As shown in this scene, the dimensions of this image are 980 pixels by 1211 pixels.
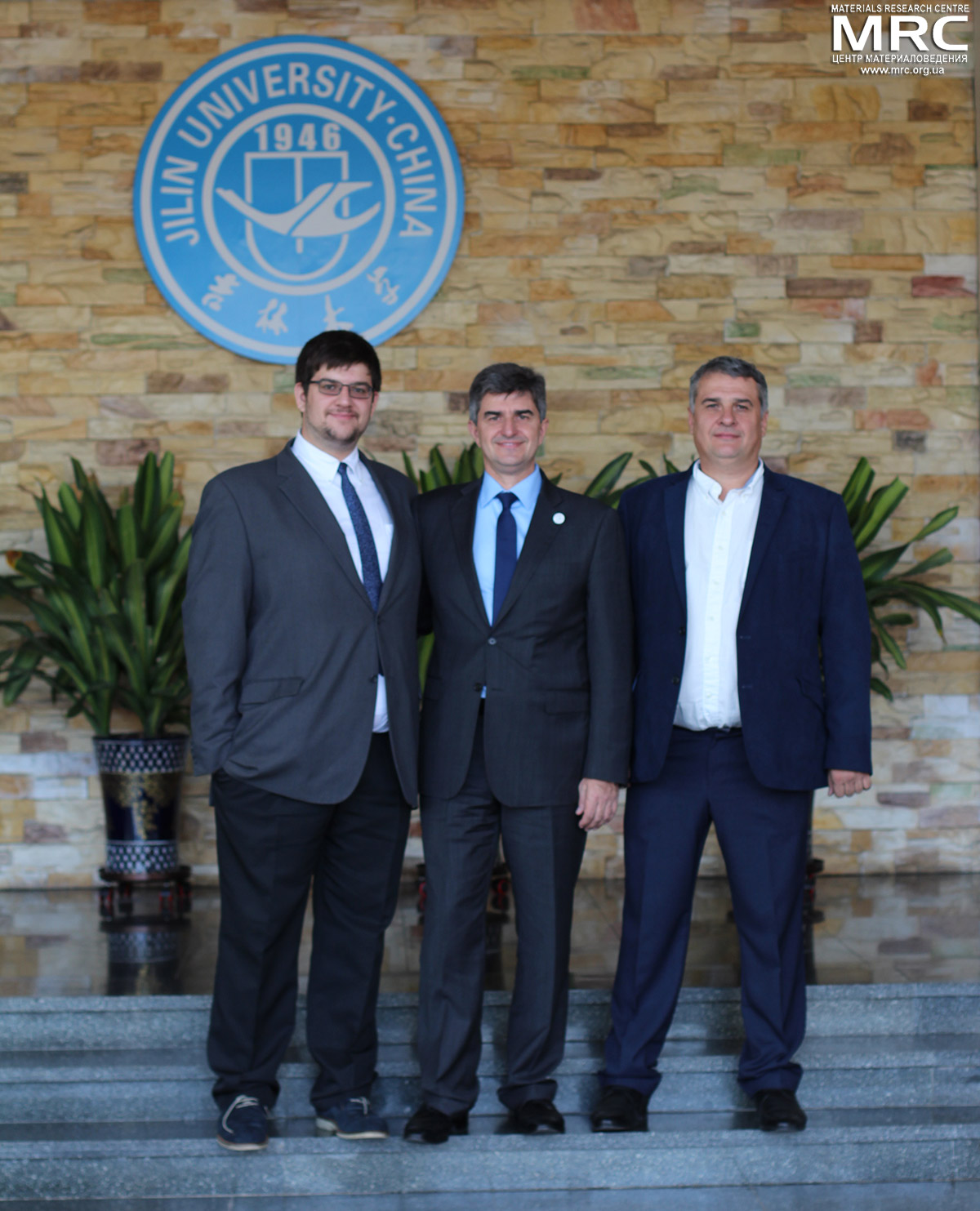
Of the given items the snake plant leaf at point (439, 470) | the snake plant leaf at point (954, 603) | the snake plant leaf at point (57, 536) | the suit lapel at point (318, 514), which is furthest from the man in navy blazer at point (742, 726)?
the snake plant leaf at point (57, 536)

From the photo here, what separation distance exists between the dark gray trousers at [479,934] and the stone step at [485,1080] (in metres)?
0.20

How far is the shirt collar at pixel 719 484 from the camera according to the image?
103 inches

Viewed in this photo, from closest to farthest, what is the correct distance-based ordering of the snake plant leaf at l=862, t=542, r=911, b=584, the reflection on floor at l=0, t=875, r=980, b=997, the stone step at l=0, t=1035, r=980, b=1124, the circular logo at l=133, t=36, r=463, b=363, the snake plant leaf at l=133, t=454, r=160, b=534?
1. the stone step at l=0, t=1035, r=980, b=1124
2. the reflection on floor at l=0, t=875, r=980, b=997
3. the snake plant leaf at l=862, t=542, r=911, b=584
4. the snake plant leaf at l=133, t=454, r=160, b=534
5. the circular logo at l=133, t=36, r=463, b=363

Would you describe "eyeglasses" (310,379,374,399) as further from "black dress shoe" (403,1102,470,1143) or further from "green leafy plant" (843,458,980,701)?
"green leafy plant" (843,458,980,701)

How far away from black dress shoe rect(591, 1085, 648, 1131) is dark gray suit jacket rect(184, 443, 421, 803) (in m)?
0.76

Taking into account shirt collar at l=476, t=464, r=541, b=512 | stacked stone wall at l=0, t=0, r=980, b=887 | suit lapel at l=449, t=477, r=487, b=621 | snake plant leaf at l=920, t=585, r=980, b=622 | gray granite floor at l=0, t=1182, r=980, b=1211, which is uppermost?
stacked stone wall at l=0, t=0, r=980, b=887

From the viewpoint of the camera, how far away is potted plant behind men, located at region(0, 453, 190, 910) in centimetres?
391

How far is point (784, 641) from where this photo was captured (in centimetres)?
254

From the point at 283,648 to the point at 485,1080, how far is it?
1056mm

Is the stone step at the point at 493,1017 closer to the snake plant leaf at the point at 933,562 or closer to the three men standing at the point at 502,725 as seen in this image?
the three men standing at the point at 502,725

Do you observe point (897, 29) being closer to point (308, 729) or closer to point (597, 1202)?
point (308, 729)

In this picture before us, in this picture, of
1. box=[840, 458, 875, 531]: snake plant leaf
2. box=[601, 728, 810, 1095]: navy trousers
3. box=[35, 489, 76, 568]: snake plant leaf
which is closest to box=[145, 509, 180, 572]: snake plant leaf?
box=[35, 489, 76, 568]: snake plant leaf

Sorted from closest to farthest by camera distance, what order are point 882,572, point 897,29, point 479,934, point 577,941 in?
1. point 479,934
2. point 577,941
3. point 882,572
4. point 897,29

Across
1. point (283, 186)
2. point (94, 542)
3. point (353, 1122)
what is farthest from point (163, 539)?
point (353, 1122)
